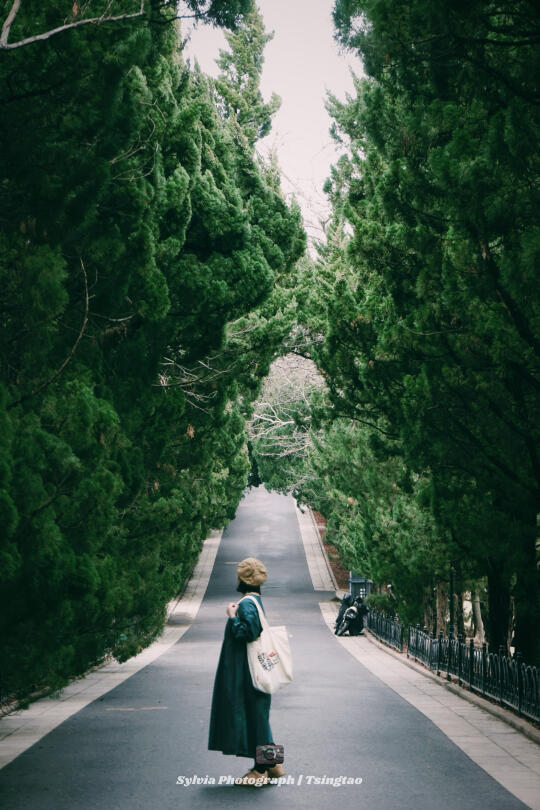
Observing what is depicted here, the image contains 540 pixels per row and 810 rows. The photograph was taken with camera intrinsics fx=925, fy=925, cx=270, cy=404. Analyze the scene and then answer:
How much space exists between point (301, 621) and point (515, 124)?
2667 centimetres

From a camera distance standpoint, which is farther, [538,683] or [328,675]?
[328,675]

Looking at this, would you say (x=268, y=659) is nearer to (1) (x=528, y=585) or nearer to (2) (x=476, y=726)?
(1) (x=528, y=585)

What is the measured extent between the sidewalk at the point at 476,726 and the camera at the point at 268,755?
1.85 m

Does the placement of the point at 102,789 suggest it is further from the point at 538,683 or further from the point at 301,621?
the point at 301,621

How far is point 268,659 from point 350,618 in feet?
70.0

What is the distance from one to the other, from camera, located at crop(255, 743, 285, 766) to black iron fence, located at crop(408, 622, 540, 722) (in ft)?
14.3

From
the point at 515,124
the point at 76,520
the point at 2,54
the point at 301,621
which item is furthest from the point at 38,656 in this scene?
the point at 301,621

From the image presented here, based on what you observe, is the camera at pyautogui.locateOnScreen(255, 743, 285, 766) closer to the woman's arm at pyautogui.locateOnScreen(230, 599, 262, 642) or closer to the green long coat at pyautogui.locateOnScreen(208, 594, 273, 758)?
the green long coat at pyautogui.locateOnScreen(208, 594, 273, 758)

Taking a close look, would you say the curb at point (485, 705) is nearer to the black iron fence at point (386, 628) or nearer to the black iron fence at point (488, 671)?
the black iron fence at point (488, 671)

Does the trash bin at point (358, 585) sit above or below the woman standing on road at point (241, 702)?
above

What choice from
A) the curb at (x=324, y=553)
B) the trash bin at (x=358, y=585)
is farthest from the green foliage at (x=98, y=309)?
the curb at (x=324, y=553)

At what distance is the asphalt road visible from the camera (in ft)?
22.6

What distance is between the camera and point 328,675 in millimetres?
17562

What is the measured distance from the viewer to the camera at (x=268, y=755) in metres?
7.08
